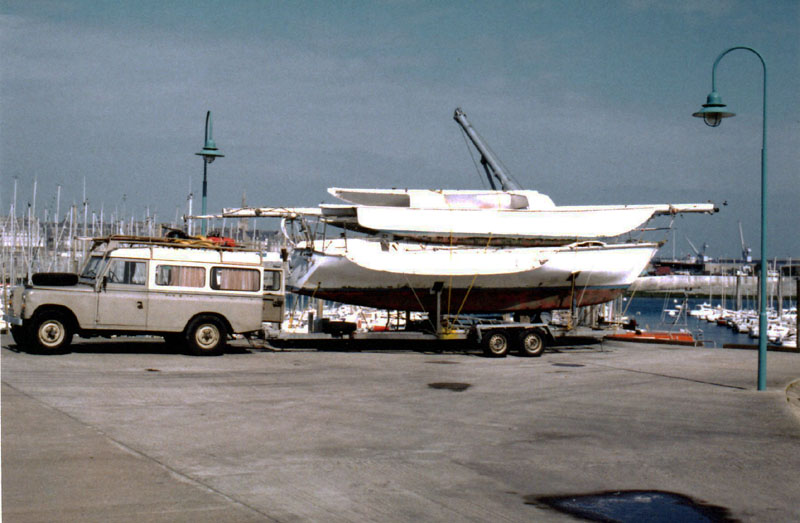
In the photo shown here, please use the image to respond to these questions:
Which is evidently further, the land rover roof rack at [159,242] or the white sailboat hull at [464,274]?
the white sailboat hull at [464,274]

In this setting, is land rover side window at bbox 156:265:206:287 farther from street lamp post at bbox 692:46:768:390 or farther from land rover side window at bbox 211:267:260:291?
street lamp post at bbox 692:46:768:390

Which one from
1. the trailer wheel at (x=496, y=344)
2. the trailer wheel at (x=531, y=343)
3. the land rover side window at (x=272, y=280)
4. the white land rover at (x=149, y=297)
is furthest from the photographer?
the trailer wheel at (x=531, y=343)

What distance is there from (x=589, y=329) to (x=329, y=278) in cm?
682

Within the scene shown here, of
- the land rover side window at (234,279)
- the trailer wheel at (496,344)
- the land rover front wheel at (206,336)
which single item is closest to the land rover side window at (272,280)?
the land rover side window at (234,279)

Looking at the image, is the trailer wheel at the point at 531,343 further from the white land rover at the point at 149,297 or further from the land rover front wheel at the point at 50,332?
the land rover front wheel at the point at 50,332

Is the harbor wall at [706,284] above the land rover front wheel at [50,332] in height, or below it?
above

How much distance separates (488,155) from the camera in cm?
3462

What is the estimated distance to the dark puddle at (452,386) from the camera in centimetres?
1419

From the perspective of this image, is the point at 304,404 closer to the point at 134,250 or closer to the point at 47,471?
the point at 47,471

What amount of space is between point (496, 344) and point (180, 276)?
7552mm

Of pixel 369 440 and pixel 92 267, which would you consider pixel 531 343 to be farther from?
pixel 369 440

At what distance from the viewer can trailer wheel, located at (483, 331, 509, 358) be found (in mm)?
19672

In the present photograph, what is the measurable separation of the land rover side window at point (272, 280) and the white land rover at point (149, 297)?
0.28 m

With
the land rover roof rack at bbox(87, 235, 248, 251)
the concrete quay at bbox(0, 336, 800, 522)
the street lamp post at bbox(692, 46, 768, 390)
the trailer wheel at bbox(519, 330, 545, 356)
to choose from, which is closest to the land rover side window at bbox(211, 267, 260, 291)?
the land rover roof rack at bbox(87, 235, 248, 251)
